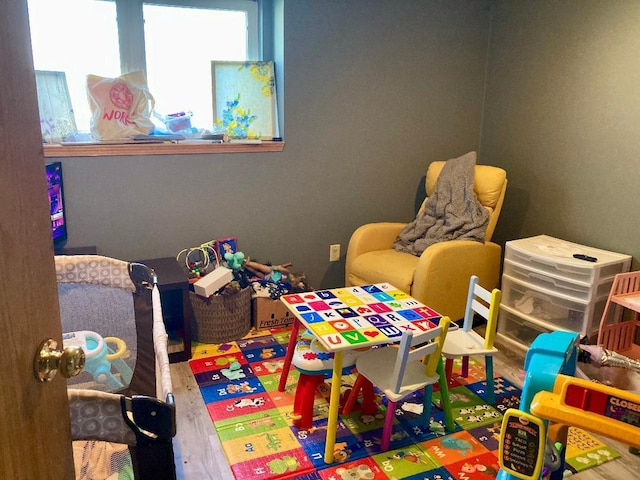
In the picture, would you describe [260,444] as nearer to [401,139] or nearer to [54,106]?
[54,106]

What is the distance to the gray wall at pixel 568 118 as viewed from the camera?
2762 mm

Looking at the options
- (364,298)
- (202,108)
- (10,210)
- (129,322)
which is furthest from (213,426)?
(202,108)

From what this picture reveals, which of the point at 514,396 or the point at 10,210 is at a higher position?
the point at 10,210

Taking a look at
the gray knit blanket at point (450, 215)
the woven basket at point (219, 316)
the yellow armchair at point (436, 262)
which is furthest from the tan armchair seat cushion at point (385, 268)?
the woven basket at point (219, 316)

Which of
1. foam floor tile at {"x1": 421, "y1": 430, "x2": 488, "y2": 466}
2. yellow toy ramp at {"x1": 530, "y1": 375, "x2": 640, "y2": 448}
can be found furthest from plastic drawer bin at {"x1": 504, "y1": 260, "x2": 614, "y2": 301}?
yellow toy ramp at {"x1": 530, "y1": 375, "x2": 640, "y2": 448}

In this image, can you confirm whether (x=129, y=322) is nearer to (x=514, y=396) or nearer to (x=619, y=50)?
(x=514, y=396)

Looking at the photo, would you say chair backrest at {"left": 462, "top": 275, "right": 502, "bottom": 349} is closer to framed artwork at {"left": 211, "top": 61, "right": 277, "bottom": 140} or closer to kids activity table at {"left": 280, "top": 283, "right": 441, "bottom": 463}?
kids activity table at {"left": 280, "top": 283, "right": 441, "bottom": 463}

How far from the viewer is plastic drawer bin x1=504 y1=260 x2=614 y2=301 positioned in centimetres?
261

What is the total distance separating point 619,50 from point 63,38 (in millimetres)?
2960

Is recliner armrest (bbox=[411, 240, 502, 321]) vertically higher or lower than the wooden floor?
higher

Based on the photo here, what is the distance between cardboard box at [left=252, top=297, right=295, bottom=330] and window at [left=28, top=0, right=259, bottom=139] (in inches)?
45.6

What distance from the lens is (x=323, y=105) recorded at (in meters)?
3.33

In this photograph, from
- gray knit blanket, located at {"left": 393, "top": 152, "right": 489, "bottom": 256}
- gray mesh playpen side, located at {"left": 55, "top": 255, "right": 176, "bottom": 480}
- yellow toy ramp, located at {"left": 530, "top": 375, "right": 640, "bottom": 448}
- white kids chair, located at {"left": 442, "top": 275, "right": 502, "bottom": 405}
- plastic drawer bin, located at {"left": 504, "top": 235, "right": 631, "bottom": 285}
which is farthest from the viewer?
gray knit blanket, located at {"left": 393, "top": 152, "right": 489, "bottom": 256}

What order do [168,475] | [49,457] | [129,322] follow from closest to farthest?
[49,457]
[168,475]
[129,322]
